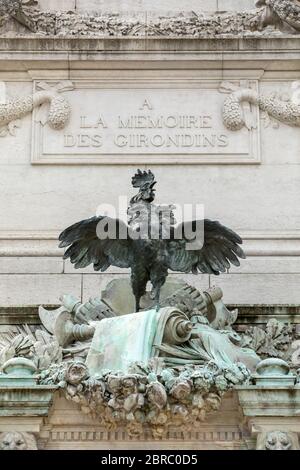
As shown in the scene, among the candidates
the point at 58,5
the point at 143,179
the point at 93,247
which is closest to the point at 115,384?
the point at 93,247

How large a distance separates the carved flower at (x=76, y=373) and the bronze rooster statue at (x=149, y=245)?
1.69 metres

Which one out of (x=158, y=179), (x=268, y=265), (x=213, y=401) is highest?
(x=158, y=179)

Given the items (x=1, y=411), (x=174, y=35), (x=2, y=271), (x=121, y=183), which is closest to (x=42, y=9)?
(x=174, y=35)

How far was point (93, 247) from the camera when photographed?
15.8 metres

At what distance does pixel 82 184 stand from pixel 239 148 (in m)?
2.33

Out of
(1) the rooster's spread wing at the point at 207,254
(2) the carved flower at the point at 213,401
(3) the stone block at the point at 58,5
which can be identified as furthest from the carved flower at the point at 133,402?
(3) the stone block at the point at 58,5

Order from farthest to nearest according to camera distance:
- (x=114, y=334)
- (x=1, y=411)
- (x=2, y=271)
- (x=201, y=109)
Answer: (x=201, y=109)
(x=2, y=271)
(x=114, y=334)
(x=1, y=411)

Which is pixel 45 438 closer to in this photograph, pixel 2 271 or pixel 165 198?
pixel 2 271

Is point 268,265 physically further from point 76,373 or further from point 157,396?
point 76,373

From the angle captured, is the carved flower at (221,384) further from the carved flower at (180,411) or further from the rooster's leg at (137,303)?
the rooster's leg at (137,303)

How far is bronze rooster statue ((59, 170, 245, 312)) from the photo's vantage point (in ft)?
50.9

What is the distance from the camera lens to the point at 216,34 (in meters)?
19.2

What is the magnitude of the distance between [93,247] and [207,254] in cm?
141

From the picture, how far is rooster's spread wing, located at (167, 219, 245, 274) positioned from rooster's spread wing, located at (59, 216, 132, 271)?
1.85ft
